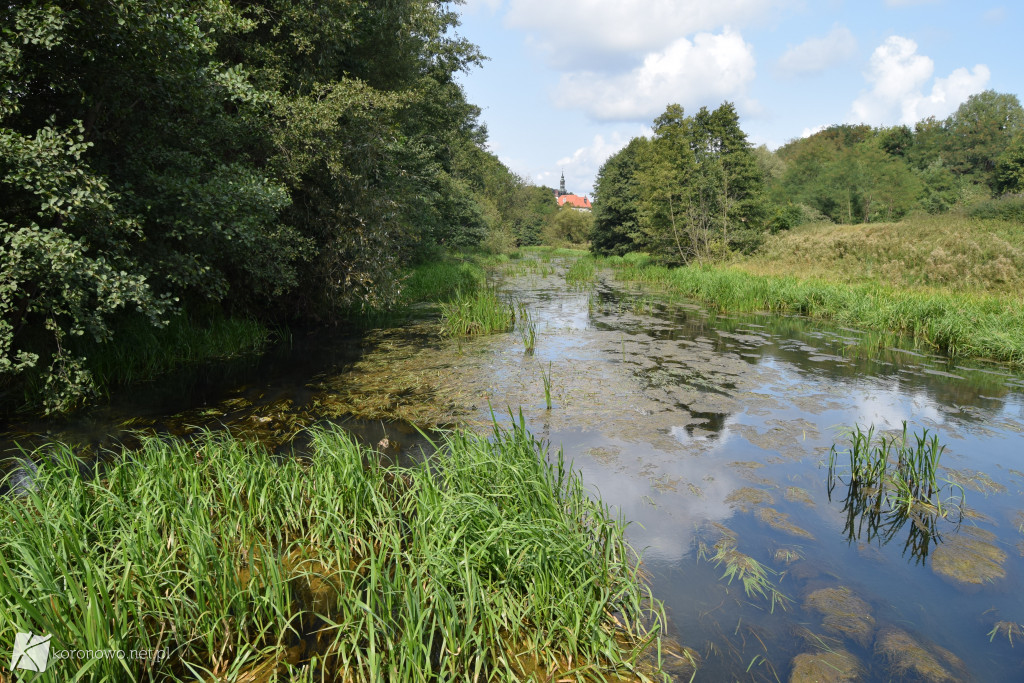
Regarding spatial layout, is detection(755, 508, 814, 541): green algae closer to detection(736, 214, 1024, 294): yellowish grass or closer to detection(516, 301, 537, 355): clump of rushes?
detection(516, 301, 537, 355): clump of rushes

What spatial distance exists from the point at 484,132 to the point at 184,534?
47376 mm

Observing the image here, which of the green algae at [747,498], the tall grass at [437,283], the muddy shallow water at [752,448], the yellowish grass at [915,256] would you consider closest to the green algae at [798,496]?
the muddy shallow water at [752,448]

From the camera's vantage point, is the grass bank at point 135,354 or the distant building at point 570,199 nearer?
the grass bank at point 135,354

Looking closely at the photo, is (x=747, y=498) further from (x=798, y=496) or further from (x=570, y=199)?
(x=570, y=199)

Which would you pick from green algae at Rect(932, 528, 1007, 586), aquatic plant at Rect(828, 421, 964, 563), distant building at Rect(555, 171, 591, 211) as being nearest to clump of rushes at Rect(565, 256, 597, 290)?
aquatic plant at Rect(828, 421, 964, 563)

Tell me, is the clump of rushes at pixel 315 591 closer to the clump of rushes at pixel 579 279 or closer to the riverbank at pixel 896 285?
the riverbank at pixel 896 285

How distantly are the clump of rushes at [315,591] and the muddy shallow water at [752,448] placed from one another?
874 millimetres

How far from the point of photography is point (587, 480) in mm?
5324

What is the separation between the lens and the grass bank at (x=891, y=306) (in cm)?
1051

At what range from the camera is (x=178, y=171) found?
772 cm

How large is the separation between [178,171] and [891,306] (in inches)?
601

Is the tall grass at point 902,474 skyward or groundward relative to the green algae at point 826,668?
skyward

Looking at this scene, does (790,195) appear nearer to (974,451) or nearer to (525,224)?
(525,224)

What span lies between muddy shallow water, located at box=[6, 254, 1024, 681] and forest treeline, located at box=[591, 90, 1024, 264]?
16420 millimetres
